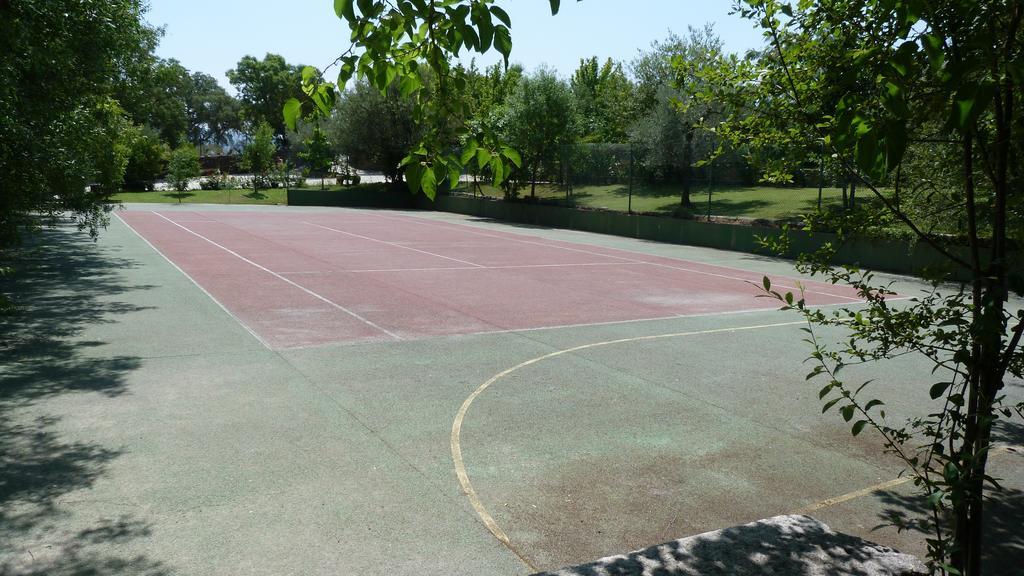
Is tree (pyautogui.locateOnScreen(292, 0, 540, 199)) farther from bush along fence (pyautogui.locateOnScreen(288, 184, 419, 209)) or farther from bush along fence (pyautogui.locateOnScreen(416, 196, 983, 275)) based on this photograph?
bush along fence (pyautogui.locateOnScreen(288, 184, 419, 209))

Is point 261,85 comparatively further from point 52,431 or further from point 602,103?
point 52,431

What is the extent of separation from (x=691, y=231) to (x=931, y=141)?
28.6m

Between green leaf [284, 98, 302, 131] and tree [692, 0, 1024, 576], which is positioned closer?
tree [692, 0, 1024, 576]

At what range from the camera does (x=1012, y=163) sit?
3836 mm

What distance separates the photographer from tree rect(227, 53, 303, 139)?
117m

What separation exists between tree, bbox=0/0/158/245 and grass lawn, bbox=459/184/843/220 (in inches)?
851

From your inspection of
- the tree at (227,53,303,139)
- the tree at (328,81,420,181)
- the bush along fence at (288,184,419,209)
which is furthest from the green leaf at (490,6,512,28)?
the tree at (227,53,303,139)

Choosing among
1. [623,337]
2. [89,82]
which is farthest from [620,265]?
[89,82]

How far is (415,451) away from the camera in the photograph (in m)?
7.39

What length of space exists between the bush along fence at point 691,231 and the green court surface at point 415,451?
22.7 feet

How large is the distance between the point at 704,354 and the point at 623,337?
5.17 ft

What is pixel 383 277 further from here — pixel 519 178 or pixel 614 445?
pixel 519 178

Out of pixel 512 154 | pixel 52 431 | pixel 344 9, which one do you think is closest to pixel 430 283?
pixel 52 431

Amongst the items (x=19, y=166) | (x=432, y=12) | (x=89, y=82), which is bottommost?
(x=19, y=166)
